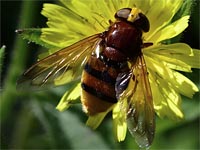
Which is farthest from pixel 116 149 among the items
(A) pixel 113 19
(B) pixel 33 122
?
Result: (A) pixel 113 19

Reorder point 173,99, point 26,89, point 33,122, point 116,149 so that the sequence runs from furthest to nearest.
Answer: point 33,122
point 116,149
point 173,99
point 26,89

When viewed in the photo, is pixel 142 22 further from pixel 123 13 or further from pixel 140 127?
pixel 140 127

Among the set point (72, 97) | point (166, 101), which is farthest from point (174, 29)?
point (72, 97)

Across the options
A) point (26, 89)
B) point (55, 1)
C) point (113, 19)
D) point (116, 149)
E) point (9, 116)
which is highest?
point (113, 19)

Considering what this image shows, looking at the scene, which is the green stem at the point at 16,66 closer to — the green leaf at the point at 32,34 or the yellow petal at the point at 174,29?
the green leaf at the point at 32,34

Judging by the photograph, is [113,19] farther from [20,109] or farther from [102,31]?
[20,109]

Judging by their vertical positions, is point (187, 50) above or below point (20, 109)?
above

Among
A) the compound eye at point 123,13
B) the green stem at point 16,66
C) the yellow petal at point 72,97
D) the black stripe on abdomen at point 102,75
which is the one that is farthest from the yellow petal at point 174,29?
the green stem at point 16,66
